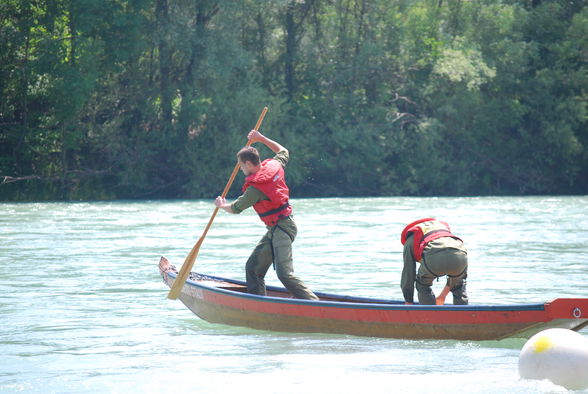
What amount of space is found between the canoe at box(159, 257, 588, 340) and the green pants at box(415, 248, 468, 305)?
0.19 m

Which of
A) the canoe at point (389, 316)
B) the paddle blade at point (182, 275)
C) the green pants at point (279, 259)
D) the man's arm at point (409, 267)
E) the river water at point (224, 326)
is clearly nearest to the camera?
the river water at point (224, 326)

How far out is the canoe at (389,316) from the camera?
6.55 metres

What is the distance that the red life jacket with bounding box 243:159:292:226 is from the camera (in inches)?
291

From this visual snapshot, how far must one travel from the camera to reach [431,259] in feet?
22.1

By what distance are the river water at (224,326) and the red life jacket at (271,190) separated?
963 millimetres

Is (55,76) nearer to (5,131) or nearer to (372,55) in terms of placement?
(5,131)

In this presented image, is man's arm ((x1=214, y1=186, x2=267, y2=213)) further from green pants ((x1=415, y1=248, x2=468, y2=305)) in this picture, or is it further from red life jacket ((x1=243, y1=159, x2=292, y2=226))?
green pants ((x1=415, y1=248, x2=468, y2=305))

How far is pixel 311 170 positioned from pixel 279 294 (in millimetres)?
25208

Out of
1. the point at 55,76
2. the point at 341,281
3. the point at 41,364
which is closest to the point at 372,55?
the point at 55,76

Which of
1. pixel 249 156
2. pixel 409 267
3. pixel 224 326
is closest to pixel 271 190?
pixel 249 156

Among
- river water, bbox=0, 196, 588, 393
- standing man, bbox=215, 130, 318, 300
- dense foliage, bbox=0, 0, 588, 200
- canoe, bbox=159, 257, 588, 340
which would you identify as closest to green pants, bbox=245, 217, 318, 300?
standing man, bbox=215, 130, 318, 300

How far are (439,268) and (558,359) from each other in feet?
4.59

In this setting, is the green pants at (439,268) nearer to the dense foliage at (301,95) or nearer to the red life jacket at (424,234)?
the red life jacket at (424,234)

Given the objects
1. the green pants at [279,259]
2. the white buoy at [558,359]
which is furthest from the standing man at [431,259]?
the white buoy at [558,359]
